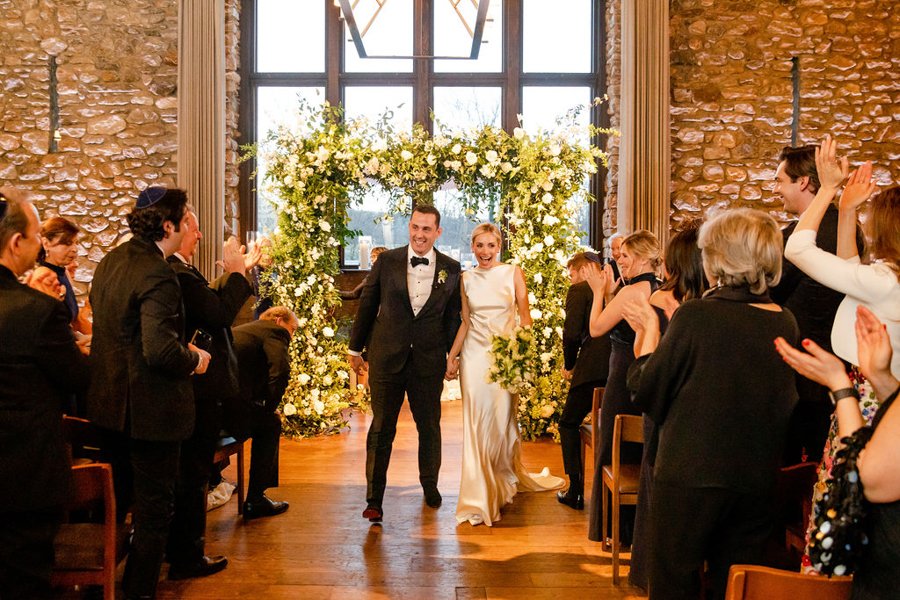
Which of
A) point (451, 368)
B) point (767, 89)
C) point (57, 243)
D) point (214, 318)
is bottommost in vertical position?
point (451, 368)

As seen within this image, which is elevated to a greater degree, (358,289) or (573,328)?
(358,289)

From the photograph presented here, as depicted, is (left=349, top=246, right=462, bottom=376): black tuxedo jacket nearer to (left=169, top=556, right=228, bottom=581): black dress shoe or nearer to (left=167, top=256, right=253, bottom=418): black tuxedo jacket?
(left=167, top=256, right=253, bottom=418): black tuxedo jacket

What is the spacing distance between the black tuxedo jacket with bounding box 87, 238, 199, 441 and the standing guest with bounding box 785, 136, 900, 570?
2.20m

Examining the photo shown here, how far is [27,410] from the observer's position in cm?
233

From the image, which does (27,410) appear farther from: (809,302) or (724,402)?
(809,302)

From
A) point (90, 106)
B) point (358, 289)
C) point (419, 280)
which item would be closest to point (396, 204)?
point (358, 289)

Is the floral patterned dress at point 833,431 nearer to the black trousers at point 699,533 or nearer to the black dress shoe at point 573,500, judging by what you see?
the black trousers at point 699,533

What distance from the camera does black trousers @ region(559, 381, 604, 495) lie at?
16.0 ft

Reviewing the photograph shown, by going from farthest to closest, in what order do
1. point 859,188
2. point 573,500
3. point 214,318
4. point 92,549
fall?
point 573,500
point 214,318
point 92,549
point 859,188

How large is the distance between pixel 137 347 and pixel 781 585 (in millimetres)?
2340

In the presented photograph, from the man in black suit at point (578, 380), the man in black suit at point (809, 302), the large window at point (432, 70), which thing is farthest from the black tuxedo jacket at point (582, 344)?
the large window at point (432, 70)

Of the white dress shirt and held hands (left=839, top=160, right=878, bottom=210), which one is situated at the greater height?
held hands (left=839, top=160, right=878, bottom=210)

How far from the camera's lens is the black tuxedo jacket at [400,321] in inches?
182

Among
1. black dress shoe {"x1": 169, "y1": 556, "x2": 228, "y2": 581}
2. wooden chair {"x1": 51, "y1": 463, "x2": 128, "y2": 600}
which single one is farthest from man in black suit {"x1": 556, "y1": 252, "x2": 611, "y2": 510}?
wooden chair {"x1": 51, "y1": 463, "x2": 128, "y2": 600}
